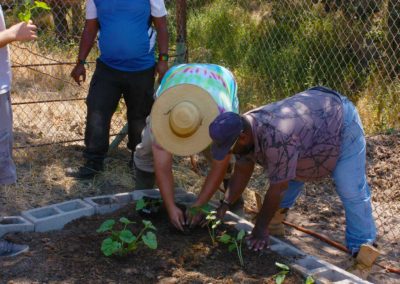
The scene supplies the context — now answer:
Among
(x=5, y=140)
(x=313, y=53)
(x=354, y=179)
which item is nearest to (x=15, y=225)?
(x=5, y=140)

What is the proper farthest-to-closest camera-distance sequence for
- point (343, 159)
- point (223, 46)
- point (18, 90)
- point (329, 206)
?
1. point (223, 46)
2. point (18, 90)
3. point (329, 206)
4. point (343, 159)

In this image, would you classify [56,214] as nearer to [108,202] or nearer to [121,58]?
[108,202]

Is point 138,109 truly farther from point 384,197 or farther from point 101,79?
point 384,197

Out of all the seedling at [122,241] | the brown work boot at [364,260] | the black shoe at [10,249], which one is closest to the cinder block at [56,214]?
the black shoe at [10,249]

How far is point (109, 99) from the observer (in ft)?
17.1

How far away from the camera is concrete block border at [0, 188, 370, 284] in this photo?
3.66m

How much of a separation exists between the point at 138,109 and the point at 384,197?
2.22 metres

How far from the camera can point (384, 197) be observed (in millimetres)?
5570

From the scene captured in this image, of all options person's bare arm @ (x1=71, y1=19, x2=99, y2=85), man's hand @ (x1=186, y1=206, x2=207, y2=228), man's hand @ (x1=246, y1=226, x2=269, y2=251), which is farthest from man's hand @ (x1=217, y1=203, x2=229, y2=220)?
person's bare arm @ (x1=71, y1=19, x2=99, y2=85)

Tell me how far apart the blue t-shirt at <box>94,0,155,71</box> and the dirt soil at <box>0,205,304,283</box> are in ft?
4.96

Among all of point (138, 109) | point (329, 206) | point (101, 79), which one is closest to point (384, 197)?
point (329, 206)

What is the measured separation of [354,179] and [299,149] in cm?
61

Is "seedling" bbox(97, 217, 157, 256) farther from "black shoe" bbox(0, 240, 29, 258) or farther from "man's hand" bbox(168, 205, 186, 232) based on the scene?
"black shoe" bbox(0, 240, 29, 258)

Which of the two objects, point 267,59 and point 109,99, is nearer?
point 109,99
